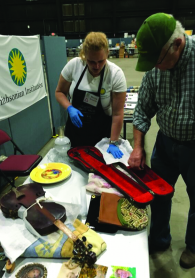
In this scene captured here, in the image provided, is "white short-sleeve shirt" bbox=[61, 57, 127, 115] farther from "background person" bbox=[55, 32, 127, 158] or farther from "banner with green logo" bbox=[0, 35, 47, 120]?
"banner with green logo" bbox=[0, 35, 47, 120]

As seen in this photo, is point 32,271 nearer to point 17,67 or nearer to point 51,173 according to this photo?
point 51,173

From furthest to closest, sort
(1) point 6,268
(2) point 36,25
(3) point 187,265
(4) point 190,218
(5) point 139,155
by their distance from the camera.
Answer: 1. (2) point 36,25
2. (3) point 187,265
3. (4) point 190,218
4. (5) point 139,155
5. (1) point 6,268

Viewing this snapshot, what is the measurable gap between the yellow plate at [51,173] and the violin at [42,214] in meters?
0.15

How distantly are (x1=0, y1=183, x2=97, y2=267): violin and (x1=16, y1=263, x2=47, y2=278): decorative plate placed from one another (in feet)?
0.39

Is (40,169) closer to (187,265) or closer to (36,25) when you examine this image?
(187,265)

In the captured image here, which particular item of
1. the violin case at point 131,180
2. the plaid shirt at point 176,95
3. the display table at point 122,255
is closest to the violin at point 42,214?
the display table at point 122,255

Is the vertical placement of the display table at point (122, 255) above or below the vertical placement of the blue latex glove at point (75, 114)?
below

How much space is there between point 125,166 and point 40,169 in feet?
1.81

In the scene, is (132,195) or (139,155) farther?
(139,155)

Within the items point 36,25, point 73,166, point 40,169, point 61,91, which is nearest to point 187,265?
point 73,166

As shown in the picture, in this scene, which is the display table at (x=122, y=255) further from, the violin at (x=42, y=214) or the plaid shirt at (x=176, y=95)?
the plaid shirt at (x=176, y=95)

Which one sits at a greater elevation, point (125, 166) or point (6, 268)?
point (125, 166)

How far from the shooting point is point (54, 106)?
12.5 feet

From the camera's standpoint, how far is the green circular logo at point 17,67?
2.52 m
